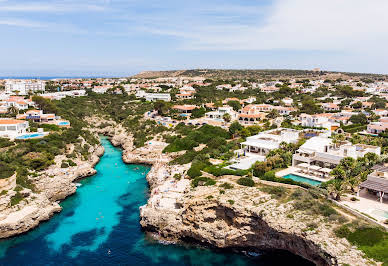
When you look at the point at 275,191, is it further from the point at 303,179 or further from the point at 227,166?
the point at 227,166

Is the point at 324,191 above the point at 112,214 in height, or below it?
above

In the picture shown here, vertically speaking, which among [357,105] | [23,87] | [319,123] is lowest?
[319,123]

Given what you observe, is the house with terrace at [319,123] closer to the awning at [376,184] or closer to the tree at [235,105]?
the tree at [235,105]

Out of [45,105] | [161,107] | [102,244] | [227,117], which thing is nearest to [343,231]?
[102,244]

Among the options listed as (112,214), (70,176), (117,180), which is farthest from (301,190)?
(70,176)

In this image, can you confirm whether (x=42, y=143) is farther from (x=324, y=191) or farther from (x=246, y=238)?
(x=324, y=191)

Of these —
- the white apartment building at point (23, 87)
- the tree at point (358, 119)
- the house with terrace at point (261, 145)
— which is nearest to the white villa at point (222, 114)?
the house with terrace at point (261, 145)
